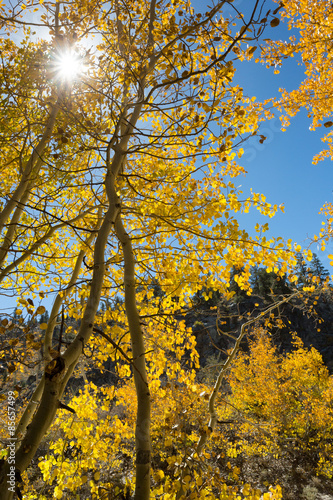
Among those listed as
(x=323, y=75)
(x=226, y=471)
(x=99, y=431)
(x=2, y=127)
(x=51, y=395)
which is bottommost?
(x=226, y=471)

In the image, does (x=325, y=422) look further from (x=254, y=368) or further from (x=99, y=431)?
(x=99, y=431)

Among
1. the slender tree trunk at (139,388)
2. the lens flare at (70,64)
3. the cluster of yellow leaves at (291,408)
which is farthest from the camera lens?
the cluster of yellow leaves at (291,408)

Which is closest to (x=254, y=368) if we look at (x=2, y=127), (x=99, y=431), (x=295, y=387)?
(x=295, y=387)

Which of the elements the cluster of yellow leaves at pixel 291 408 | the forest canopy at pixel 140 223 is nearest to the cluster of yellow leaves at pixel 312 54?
the forest canopy at pixel 140 223

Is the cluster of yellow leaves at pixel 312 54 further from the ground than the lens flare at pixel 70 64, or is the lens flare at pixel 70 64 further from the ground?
the cluster of yellow leaves at pixel 312 54

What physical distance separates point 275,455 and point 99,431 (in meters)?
10.0

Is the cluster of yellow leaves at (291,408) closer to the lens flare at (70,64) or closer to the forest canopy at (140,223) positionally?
the forest canopy at (140,223)

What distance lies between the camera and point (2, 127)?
4.11m

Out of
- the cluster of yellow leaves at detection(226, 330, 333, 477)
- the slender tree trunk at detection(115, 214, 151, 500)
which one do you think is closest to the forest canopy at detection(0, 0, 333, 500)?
the slender tree trunk at detection(115, 214, 151, 500)

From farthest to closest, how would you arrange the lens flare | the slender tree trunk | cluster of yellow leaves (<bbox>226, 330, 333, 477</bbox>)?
cluster of yellow leaves (<bbox>226, 330, 333, 477</bbox>) → the lens flare → the slender tree trunk

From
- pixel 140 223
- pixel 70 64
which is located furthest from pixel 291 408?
pixel 70 64

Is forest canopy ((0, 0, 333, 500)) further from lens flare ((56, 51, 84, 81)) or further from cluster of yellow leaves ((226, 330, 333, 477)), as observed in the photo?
cluster of yellow leaves ((226, 330, 333, 477))

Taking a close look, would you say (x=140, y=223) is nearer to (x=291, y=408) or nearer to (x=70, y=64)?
(x=70, y=64)

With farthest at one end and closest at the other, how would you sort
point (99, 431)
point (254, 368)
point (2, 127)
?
1. point (254, 368)
2. point (2, 127)
3. point (99, 431)
